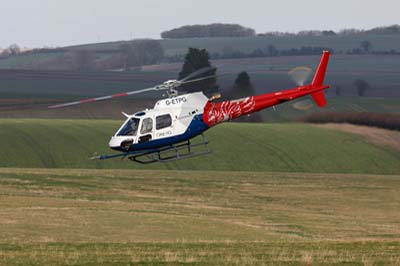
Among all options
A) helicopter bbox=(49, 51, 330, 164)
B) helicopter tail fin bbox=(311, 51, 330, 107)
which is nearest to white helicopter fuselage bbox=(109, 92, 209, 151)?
helicopter bbox=(49, 51, 330, 164)

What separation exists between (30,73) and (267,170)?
61.1 metres

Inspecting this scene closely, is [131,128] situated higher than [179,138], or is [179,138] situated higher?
[131,128]

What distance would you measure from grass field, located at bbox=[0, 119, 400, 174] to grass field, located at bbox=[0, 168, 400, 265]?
4038mm

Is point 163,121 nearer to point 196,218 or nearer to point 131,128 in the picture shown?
point 131,128

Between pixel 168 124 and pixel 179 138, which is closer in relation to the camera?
pixel 168 124

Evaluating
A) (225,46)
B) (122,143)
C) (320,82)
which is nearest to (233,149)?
(320,82)

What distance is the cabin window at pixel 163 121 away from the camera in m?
34.8

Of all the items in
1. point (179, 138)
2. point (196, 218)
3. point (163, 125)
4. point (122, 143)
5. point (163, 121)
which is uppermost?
point (163, 121)

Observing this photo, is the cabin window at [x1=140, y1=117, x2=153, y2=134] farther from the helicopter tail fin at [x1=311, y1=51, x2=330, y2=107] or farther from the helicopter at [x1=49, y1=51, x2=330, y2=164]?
the helicopter tail fin at [x1=311, y1=51, x2=330, y2=107]

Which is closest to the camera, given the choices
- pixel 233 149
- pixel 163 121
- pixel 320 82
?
pixel 163 121

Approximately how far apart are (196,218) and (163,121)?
5.65 metres

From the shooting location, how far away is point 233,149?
71.6 metres

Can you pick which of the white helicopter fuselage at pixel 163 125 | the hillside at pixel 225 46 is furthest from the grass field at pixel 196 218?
the hillside at pixel 225 46

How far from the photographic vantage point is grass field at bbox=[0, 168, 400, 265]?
24.8m
